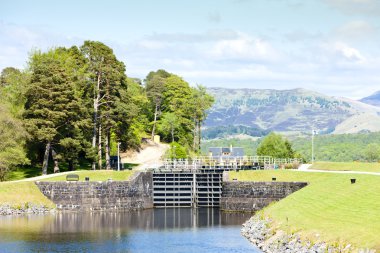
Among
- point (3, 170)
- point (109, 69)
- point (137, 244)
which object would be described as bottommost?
point (137, 244)

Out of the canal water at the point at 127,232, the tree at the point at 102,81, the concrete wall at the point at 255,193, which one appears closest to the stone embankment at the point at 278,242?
the canal water at the point at 127,232

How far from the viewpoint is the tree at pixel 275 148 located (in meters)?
183

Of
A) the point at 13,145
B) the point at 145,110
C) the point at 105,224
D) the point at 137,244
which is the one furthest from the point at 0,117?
the point at 145,110

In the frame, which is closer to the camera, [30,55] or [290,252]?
[290,252]

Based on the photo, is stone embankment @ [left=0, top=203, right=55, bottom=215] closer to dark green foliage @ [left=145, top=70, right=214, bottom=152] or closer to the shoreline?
the shoreline

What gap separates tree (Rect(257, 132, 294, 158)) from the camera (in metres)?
183

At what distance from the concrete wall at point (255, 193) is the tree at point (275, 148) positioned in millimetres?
83724

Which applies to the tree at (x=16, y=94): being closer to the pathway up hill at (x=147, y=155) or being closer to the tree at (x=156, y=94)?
the pathway up hill at (x=147, y=155)

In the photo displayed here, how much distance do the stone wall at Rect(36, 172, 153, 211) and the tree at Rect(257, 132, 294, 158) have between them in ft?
281

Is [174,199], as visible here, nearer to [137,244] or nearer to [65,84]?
[65,84]

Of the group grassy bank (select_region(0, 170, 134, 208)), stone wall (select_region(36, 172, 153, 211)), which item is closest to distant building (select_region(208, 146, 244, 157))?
stone wall (select_region(36, 172, 153, 211))

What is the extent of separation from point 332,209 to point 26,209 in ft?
135

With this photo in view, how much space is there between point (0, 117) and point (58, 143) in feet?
31.5

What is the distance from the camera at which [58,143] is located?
111m
